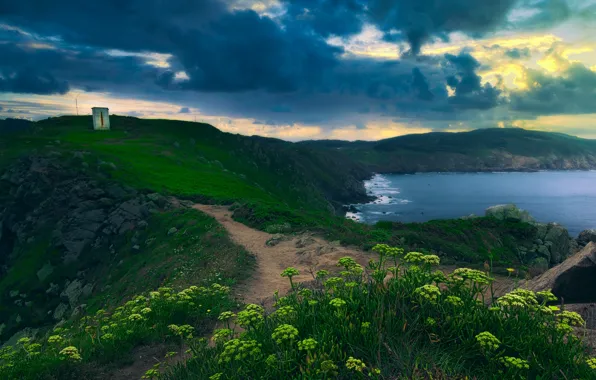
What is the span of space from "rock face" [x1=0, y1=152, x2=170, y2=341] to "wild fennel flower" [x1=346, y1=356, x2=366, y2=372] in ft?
97.1

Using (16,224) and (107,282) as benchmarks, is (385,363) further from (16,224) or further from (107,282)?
(16,224)

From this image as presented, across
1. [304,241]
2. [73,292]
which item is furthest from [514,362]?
[73,292]

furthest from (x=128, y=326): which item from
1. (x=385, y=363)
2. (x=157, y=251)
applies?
(x=157, y=251)

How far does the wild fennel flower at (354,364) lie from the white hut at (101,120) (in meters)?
110

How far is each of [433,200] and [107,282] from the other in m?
122

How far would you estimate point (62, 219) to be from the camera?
3931 cm

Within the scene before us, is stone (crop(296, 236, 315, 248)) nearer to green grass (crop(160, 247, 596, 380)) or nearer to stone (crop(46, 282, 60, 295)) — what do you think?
green grass (crop(160, 247, 596, 380))

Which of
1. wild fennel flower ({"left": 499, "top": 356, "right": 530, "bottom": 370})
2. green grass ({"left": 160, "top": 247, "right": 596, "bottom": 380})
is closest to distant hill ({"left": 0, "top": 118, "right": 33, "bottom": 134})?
green grass ({"left": 160, "top": 247, "right": 596, "bottom": 380})

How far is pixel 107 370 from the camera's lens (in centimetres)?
821

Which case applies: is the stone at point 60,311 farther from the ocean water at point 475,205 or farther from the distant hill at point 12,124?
the distant hill at point 12,124

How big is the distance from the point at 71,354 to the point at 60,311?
87.1ft

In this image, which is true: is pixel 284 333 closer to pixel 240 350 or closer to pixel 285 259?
pixel 240 350

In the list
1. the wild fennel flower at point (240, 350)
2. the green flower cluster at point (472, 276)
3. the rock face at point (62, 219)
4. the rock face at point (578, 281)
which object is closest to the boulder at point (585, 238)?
the rock face at point (578, 281)

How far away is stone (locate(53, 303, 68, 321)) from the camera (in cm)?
2780
